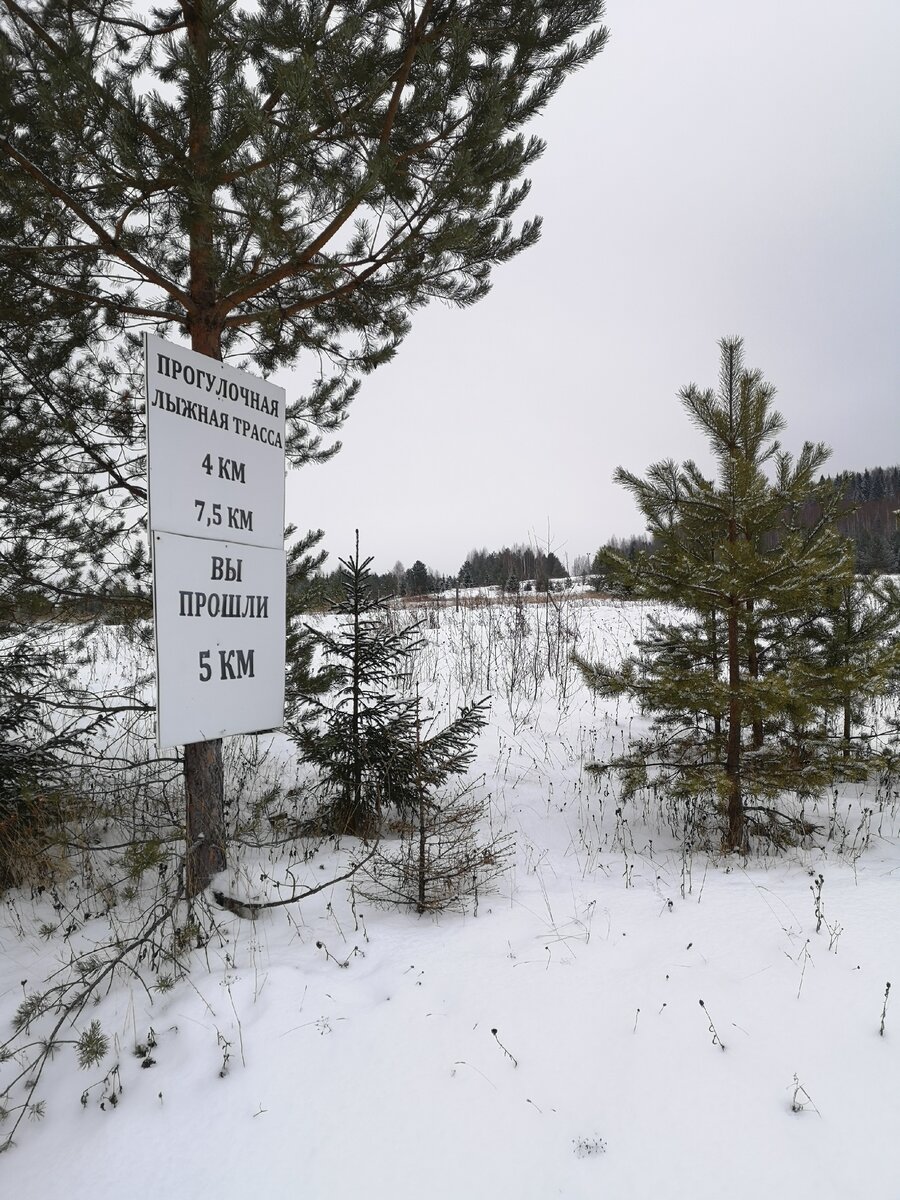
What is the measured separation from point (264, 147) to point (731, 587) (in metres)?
3.53

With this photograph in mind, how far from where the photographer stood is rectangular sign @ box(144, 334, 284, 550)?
284cm

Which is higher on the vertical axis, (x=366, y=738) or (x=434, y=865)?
(x=366, y=738)

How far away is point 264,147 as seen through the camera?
9.27ft

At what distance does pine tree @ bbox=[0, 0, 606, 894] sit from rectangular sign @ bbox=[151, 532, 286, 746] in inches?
20.2

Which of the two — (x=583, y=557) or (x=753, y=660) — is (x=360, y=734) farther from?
(x=583, y=557)

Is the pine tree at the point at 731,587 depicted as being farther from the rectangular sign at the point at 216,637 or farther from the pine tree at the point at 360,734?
the rectangular sign at the point at 216,637

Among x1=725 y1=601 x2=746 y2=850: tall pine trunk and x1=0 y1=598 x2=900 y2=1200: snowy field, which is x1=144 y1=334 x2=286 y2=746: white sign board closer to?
x1=0 y1=598 x2=900 y2=1200: snowy field

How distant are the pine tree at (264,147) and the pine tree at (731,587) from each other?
1.96m

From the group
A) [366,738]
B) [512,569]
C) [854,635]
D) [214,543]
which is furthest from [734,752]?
[512,569]

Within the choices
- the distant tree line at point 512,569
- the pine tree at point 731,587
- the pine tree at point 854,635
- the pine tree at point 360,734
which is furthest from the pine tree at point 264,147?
the distant tree line at point 512,569

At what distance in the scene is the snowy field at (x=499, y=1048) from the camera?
1955 mm

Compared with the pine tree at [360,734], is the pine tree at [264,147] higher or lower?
higher

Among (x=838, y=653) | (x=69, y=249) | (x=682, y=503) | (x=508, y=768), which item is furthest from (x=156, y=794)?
(x=838, y=653)

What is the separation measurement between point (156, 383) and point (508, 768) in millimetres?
4779
